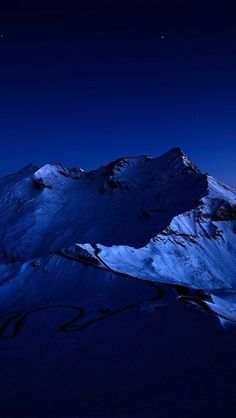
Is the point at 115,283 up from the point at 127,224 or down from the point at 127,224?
down

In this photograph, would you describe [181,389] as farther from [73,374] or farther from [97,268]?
[97,268]

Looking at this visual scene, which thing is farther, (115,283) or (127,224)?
(127,224)

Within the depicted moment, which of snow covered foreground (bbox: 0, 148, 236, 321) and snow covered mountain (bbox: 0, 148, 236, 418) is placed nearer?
snow covered mountain (bbox: 0, 148, 236, 418)

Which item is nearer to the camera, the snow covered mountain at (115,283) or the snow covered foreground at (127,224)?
the snow covered mountain at (115,283)
